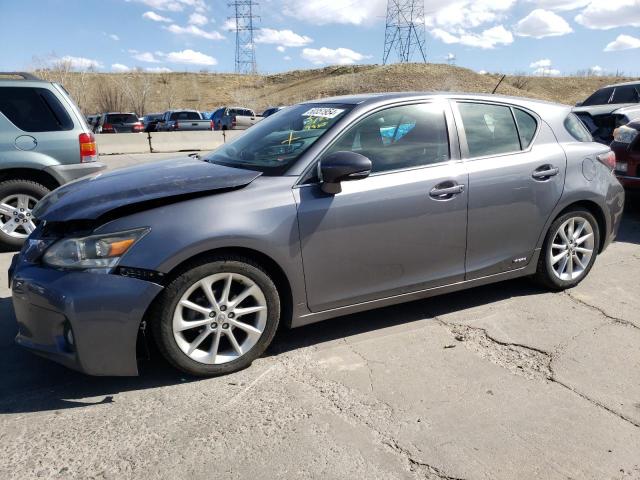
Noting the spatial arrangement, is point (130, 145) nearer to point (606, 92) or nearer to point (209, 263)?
point (606, 92)

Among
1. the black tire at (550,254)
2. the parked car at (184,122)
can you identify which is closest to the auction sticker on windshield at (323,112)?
the black tire at (550,254)

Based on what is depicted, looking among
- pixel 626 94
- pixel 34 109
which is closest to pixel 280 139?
pixel 34 109

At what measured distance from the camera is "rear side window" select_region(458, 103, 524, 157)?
13.1 ft

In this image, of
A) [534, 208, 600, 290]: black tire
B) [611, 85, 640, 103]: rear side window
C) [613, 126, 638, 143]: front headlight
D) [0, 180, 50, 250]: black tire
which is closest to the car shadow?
[534, 208, 600, 290]: black tire

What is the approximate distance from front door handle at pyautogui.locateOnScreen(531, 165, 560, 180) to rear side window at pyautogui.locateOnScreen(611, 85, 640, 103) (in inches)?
376

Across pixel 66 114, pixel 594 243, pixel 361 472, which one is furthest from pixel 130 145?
pixel 361 472

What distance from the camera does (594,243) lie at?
4695 millimetres

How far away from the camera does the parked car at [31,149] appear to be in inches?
236

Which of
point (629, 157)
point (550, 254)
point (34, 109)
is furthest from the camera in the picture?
point (629, 157)

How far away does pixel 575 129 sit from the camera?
4.59m

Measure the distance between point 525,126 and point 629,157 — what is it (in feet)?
11.9

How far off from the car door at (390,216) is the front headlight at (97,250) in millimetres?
1007

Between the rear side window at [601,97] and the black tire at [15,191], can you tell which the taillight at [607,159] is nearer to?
the black tire at [15,191]

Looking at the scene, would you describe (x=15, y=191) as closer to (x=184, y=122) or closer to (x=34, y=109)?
(x=34, y=109)
